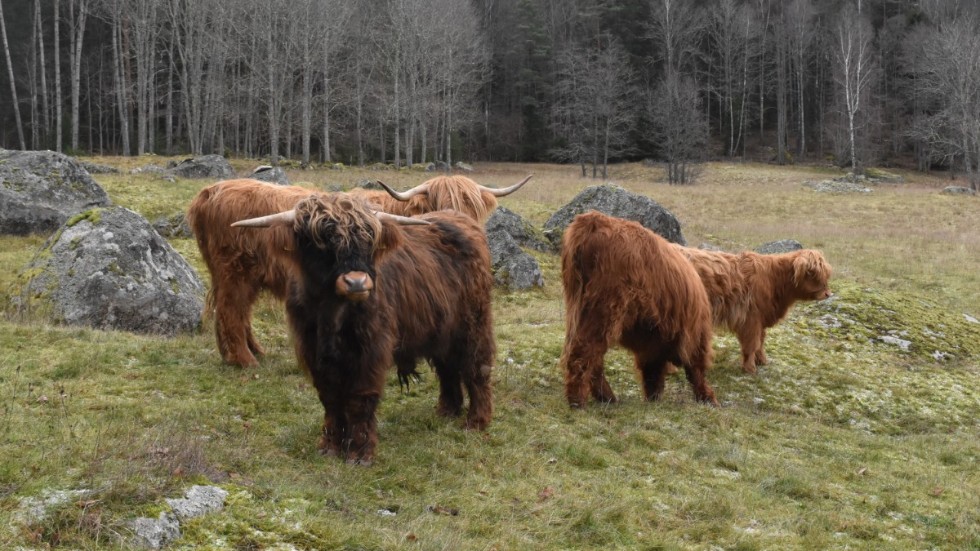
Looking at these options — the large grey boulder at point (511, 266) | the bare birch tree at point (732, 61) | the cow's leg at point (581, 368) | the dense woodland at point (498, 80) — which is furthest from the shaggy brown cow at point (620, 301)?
the bare birch tree at point (732, 61)

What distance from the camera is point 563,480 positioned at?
5586 mm

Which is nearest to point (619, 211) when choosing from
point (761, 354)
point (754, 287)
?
point (754, 287)

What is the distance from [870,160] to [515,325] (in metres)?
59.0

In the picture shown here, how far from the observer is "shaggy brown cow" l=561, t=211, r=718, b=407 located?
25.6 feet

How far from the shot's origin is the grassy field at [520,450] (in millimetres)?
4172

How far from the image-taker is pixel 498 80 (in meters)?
73.2

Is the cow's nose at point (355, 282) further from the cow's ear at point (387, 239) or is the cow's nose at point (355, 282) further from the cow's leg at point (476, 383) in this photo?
the cow's leg at point (476, 383)

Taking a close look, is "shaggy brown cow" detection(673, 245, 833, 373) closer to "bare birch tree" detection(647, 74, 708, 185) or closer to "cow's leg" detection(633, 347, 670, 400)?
"cow's leg" detection(633, 347, 670, 400)

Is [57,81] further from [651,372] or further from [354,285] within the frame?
[354,285]

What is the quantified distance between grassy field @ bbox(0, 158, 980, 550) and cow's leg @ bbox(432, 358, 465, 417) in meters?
0.25

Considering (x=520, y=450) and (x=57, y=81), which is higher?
(x=57, y=81)

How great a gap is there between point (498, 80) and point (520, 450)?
70077mm

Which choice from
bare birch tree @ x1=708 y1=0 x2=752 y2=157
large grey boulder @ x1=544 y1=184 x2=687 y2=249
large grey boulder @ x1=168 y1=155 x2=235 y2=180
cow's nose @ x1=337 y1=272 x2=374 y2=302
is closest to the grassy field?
cow's nose @ x1=337 y1=272 x2=374 y2=302

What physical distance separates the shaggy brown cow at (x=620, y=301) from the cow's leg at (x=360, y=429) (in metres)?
2.91
